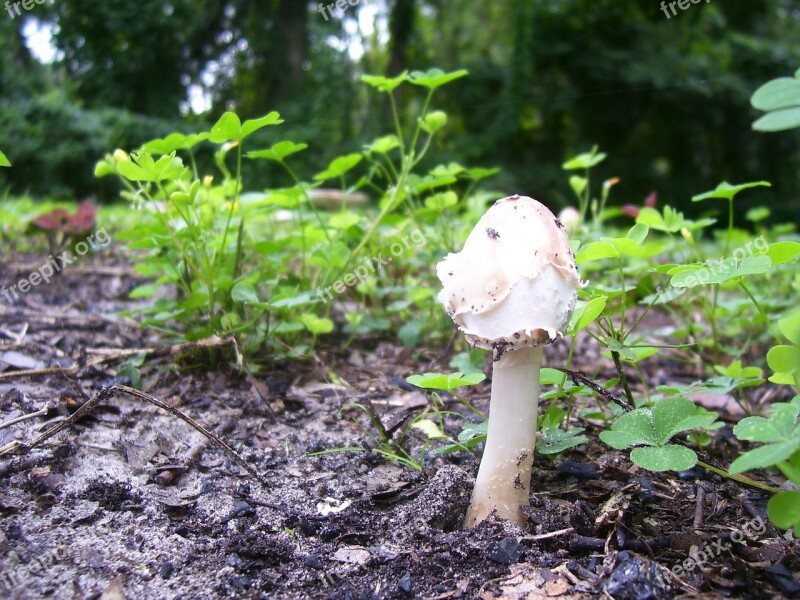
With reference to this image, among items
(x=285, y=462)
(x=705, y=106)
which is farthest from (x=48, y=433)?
(x=705, y=106)

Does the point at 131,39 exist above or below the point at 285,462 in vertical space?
above

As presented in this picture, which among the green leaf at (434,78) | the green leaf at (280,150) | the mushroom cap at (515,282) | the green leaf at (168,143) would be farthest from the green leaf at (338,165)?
the mushroom cap at (515,282)

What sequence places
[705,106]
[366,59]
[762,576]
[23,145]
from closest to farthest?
1. [762,576]
2. [23,145]
3. [705,106]
4. [366,59]

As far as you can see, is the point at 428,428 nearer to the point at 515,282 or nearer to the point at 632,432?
the point at 632,432

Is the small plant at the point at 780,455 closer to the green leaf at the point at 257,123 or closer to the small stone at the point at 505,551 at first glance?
the small stone at the point at 505,551

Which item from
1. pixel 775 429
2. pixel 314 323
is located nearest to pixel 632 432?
pixel 775 429

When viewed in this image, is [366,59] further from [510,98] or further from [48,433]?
[48,433]
